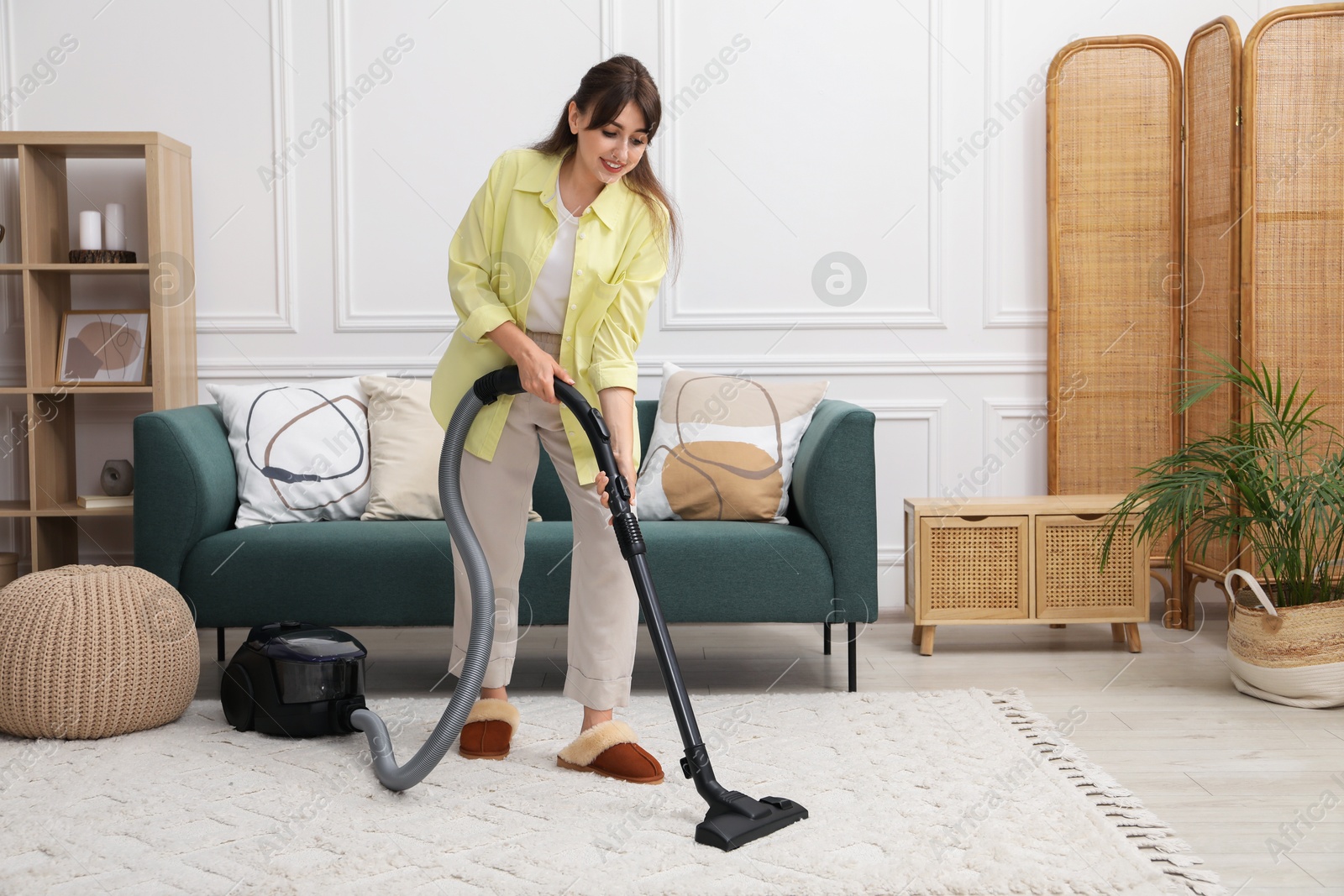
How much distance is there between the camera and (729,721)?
2.42 metres

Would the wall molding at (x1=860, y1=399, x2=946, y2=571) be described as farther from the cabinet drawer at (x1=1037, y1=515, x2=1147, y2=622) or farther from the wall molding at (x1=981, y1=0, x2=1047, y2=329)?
the cabinet drawer at (x1=1037, y1=515, x2=1147, y2=622)

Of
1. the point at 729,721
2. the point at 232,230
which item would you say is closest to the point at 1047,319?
the point at 729,721

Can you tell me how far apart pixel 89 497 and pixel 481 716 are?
1.76 metres

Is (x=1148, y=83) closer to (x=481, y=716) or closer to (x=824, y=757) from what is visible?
(x=824, y=757)

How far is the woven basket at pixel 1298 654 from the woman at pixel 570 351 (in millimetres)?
1546

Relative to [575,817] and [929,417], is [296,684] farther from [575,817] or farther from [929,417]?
[929,417]

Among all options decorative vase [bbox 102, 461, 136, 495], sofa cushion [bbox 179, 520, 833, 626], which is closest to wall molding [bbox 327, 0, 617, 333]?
decorative vase [bbox 102, 461, 136, 495]

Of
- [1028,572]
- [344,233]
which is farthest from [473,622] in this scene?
[344,233]

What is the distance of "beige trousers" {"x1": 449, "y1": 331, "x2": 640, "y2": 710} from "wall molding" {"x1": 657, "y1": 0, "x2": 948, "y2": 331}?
57.0 inches

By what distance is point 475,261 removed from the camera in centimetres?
211

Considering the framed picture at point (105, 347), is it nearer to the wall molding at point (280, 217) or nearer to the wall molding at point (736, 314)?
the wall molding at point (280, 217)

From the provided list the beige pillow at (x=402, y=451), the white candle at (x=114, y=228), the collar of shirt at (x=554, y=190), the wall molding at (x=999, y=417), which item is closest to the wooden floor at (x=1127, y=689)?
the beige pillow at (x=402, y=451)

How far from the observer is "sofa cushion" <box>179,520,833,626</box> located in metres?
2.62

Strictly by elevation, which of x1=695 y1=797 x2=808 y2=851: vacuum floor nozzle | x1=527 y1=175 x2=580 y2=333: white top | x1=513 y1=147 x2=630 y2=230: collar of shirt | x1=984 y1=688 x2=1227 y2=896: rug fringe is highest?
x1=513 y1=147 x2=630 y2=230: collar of shirt
